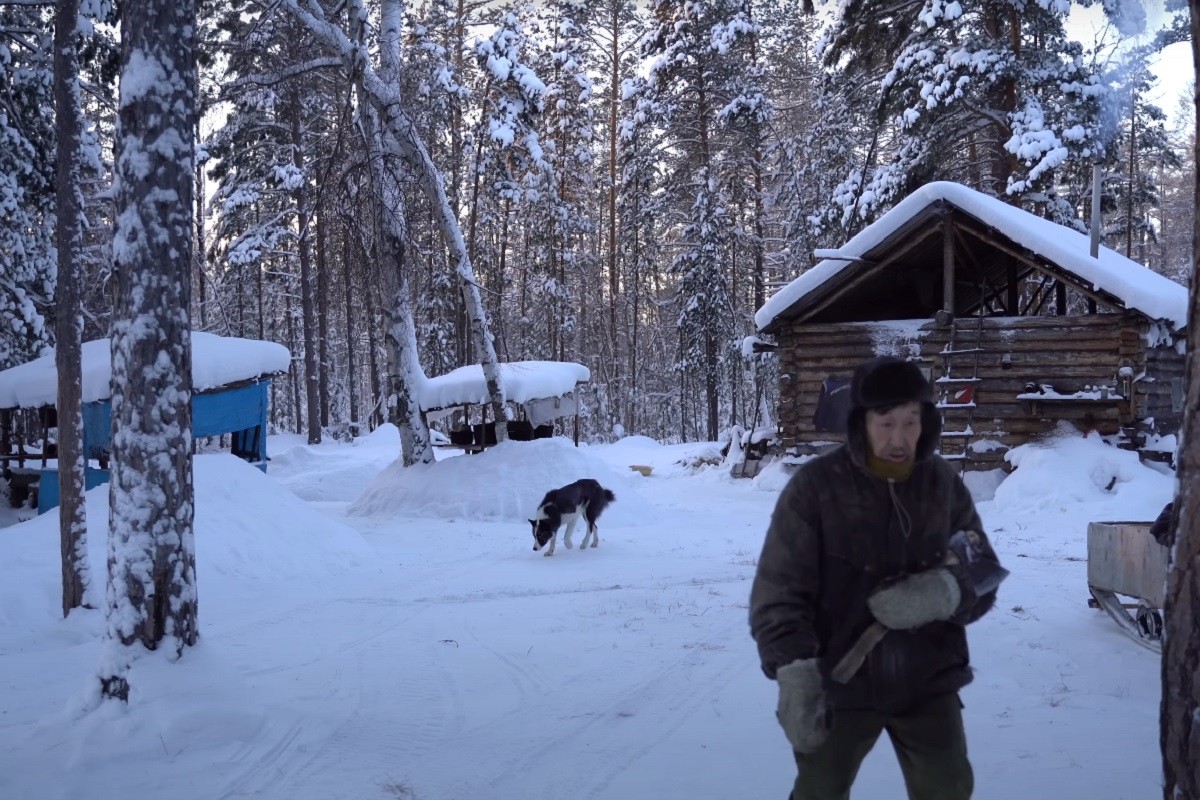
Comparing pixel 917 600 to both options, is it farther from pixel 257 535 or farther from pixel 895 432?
pixel 257 535

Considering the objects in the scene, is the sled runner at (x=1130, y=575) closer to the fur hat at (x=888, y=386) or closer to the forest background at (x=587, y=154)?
the fur hat at (x=888, y=386)

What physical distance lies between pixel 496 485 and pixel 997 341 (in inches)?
381

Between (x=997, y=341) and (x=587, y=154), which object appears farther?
(x=587, y=154)

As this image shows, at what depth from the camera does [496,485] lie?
17406 millimetres

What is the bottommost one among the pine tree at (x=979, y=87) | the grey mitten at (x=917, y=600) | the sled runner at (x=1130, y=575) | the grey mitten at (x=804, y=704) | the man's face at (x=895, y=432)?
the sled runner at (x=1130, y=575)

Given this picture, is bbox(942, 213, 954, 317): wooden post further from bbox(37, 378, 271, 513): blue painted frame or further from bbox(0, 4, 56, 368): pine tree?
bbox(0, 4, 56, 368): pine tree

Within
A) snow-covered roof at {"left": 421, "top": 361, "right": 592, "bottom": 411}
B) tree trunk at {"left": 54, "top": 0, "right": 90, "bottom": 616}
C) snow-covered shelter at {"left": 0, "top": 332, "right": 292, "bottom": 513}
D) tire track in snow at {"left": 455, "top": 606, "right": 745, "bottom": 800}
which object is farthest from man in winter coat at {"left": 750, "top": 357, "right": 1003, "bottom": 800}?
snow-covered roof at {"left": 421, "top": 361, "right": 592, "bottom": 411}

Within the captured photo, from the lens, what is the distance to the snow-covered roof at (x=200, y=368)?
17.6 m

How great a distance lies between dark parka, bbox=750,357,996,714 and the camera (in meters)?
2.98

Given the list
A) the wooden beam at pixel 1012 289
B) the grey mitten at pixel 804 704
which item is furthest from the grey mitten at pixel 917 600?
the wooden beam at pixel 1012 289

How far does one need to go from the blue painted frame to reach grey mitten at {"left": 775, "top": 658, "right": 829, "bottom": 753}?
14181 millimetres

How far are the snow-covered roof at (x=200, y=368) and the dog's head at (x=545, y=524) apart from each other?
797 centimetres

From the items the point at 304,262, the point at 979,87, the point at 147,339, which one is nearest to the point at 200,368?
the point at 147,339

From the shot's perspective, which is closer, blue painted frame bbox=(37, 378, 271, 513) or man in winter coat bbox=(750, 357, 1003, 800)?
man in winter coat bbox=(750, 357, 1003, 800)
